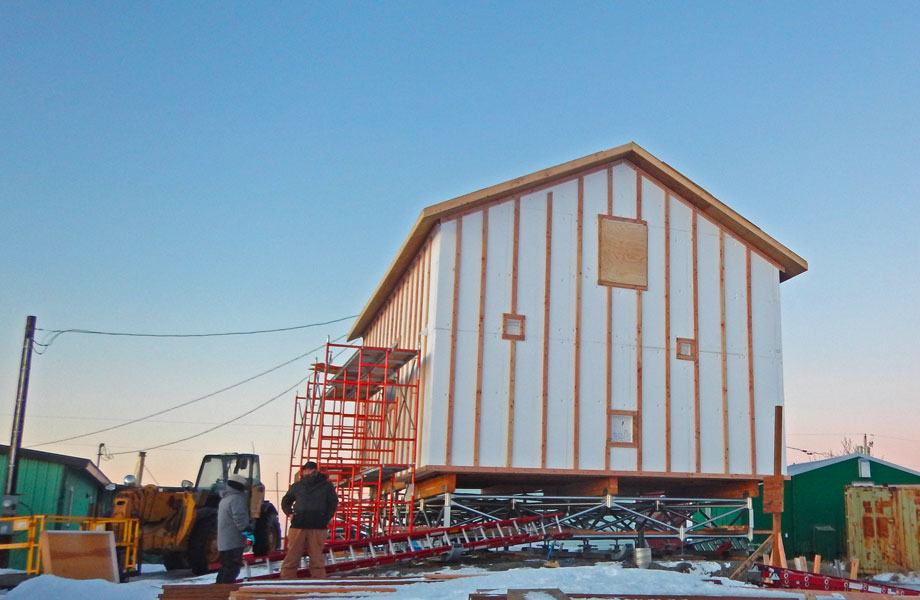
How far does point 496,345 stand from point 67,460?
19.9m

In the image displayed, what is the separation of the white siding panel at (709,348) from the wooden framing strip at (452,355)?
20.4ft

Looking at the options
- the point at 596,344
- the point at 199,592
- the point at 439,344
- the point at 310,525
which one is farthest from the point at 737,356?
→ the point at 199,592

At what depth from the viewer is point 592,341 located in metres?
22.0

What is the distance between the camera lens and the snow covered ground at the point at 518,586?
35.4 feet

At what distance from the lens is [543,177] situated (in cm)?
2200

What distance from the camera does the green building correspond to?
29703 millimetres

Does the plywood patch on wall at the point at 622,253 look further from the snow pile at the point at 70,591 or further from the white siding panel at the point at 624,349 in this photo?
the snow pile at the point at 70,591

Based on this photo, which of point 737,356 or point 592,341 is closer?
point 592,341

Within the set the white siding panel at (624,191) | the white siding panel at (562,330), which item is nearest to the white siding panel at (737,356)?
the white siding panel at (624,191)

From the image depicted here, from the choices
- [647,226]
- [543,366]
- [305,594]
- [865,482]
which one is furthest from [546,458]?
[865,482]

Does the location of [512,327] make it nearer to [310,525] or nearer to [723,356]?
[723,356]

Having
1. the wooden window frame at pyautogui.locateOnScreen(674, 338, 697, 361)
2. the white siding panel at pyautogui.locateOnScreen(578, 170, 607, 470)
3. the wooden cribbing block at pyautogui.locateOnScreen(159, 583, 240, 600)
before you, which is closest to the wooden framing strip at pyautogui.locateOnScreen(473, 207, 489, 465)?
the white siding panel at pyautogui.locateOnScreen(578, 170, 607, 470)

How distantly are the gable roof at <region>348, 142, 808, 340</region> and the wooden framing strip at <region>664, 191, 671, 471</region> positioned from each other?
74 cm

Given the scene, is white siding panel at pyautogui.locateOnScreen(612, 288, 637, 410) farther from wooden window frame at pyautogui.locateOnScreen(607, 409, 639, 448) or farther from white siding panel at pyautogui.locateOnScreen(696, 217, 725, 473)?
white siding panel at pyautogui.locateOnScreen(696, 217, 725, 473)
